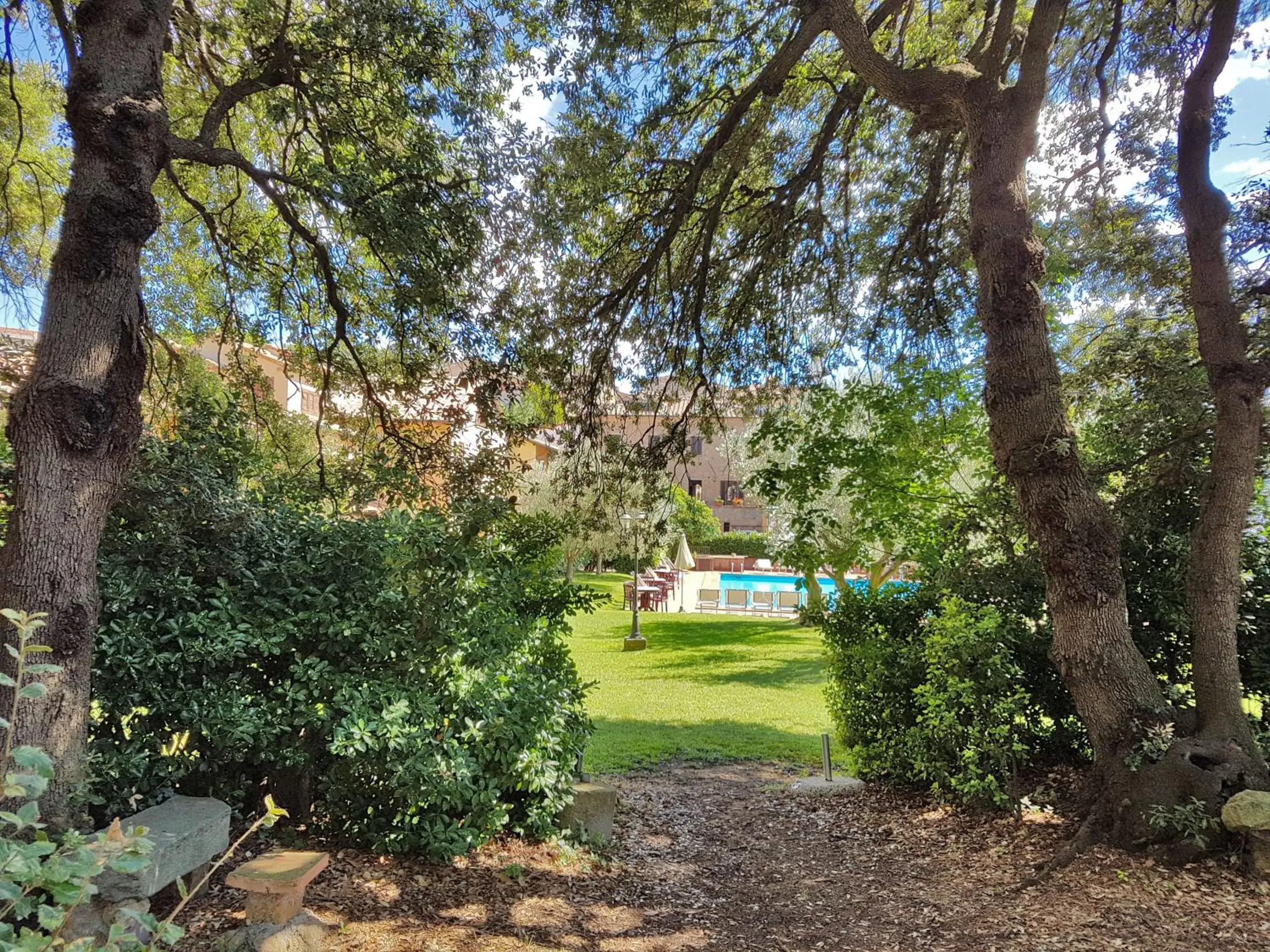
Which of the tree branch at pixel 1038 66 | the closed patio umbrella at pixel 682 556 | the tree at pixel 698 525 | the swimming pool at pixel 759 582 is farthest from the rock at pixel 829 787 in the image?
the closed patio umbrella at pixel 682 556

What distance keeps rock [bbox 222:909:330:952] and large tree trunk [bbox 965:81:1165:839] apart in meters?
4.32

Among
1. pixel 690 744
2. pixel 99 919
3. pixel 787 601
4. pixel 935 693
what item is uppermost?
pixel 935 693

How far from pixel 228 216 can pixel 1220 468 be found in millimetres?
9399

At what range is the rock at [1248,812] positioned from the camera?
3686 mm

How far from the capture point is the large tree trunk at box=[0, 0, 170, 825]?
318 centimetres

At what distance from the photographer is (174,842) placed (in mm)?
3117

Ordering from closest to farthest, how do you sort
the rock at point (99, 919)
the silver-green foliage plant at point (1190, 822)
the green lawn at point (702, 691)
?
the rock at point (99, 919) < the silver-green foliage plant at point (1190, 822) < the green lawn at point (702, 691)

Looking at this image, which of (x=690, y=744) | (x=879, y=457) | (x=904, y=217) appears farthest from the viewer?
(x=690, y=744)

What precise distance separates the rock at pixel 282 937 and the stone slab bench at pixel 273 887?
3 cm

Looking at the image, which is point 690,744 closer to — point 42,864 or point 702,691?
point 702,691

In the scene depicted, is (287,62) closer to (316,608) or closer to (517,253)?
(517,253)

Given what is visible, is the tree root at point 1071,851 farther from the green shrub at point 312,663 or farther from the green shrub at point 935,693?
the green shrub at point 312,663

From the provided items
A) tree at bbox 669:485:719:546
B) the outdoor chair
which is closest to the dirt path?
tree at bbox 669:485:719:546

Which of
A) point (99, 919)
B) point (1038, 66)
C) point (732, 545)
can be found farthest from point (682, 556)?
point (99, 919)
